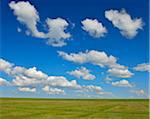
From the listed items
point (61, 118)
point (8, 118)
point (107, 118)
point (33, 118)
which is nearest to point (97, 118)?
point (107, 118)

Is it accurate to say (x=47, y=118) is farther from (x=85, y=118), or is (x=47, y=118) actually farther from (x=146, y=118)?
(x=146, y=118)

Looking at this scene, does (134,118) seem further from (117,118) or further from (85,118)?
(85,118)

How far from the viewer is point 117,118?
41406 mm

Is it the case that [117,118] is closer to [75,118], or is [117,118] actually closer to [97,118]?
[97,118]

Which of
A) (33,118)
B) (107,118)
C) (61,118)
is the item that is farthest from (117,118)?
(33,118)

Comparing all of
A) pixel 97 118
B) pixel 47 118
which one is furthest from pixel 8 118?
pixel 97 118

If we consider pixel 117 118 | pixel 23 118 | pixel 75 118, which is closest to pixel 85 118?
pixel 75 118

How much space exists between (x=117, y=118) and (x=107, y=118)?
1.24 metres

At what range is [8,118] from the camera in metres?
40.2

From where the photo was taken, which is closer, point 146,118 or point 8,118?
point 8,118

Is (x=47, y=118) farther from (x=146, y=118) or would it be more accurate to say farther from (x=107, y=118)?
(x=146, y=118)

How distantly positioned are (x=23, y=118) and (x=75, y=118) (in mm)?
6357

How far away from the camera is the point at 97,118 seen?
1628 inches

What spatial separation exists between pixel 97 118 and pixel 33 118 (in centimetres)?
782
